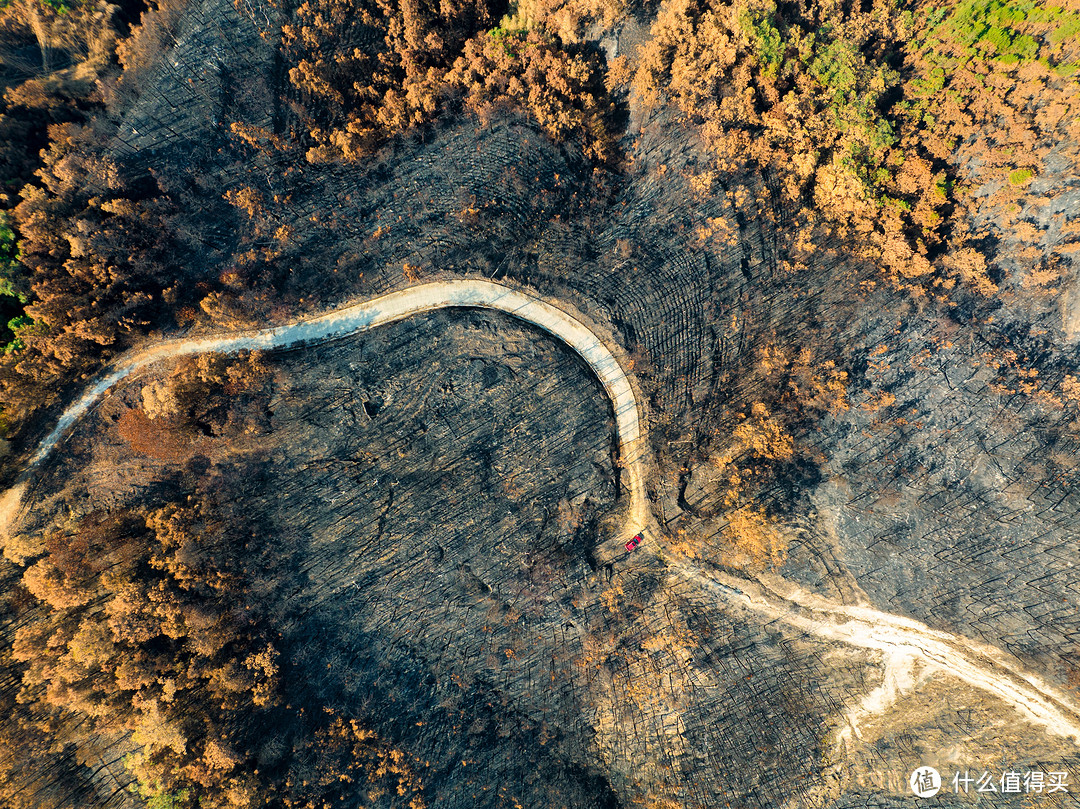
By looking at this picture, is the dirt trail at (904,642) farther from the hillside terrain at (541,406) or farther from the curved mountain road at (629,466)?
the hillside terrain at (541,406)

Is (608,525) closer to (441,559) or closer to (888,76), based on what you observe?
(441,559)

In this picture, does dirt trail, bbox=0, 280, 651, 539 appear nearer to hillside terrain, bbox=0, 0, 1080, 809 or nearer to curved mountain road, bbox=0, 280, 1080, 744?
curved mountain road, bbox=0, 280, 1080, 744

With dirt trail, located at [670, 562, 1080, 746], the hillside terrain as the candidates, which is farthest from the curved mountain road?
the hillside terrain

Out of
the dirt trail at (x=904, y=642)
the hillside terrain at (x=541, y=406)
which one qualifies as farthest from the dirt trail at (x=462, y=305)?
the dirt trail at (x=904, y=642)

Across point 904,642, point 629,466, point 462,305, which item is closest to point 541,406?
point 629,466

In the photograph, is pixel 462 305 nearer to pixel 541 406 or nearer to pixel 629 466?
pixel 541 406

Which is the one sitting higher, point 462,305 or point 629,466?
point 462,305

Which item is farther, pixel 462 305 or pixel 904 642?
pixel 462 305

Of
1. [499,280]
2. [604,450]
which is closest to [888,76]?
[499,280]
